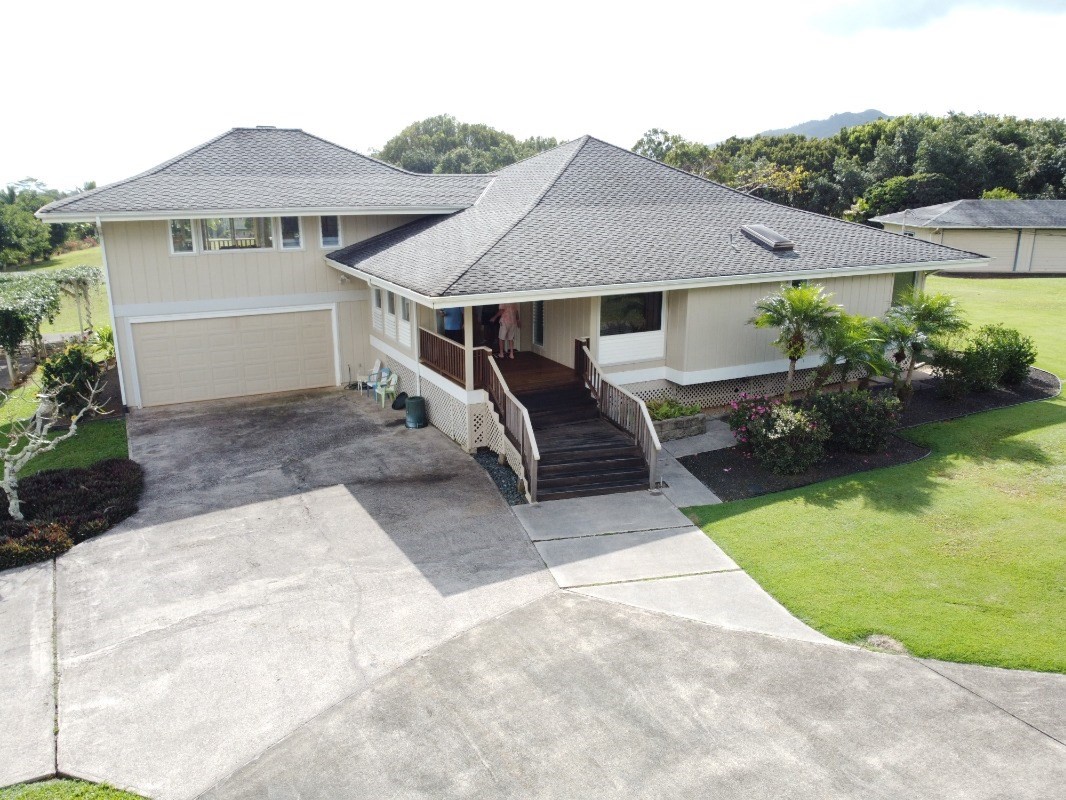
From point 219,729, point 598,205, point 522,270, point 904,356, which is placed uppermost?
point 598,205

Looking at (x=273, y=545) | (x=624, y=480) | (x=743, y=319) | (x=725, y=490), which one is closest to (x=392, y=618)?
(x=273, y=545)

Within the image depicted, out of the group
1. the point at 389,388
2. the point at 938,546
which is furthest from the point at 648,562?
the point at 389,388

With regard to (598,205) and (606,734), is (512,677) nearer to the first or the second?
(606,734)

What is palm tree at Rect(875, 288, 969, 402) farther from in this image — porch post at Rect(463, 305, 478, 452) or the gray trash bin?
the gray trash bin

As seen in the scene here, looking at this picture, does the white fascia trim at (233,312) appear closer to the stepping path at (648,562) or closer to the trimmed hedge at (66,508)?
the trimmed hedge at (66,508)

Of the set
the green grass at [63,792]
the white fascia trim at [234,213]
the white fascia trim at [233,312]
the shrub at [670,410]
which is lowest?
the green grass at [63,792]

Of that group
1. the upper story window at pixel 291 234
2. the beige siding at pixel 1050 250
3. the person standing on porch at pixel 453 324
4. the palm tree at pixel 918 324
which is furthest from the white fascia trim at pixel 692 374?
the beige siding at pixel 1050 250

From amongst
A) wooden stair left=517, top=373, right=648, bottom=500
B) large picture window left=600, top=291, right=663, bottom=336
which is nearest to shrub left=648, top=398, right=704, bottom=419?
wooden stair left=517, top=373, right=648, bottom=500
